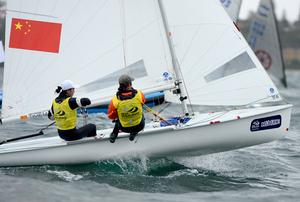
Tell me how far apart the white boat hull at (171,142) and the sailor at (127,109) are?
0.12 meters

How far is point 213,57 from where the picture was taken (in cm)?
689

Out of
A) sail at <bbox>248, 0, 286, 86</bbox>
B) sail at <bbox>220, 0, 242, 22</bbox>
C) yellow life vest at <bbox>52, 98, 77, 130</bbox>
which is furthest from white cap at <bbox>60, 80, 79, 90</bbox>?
sail at <bbox>248, 0, 286, 86</bbox>

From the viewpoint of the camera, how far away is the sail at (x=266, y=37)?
53.0 ft

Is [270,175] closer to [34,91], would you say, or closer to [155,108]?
[155,108]

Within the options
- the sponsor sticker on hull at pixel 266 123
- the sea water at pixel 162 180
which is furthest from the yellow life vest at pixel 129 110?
the sponsor sticker on hull at pixel 266 123

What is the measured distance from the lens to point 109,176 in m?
6.44

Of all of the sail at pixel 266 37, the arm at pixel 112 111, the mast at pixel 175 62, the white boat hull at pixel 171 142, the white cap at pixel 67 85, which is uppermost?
the sail at pixel 266 37

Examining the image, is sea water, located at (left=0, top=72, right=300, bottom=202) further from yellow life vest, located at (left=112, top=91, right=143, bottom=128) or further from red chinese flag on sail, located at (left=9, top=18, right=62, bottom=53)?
red chinese flag on sail, located at (left=9, top=18, right=62, bottom=53)

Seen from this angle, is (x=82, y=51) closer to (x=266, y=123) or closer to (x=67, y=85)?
(x=67, y=85)

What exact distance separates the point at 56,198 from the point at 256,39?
38.7 feet

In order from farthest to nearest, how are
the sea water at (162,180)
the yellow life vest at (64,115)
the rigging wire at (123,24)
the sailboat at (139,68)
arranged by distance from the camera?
the rigging wire at (123,24) → the sailboat at (139,68) → the yellow life vest at (64,115) → the sea water at (162,180)

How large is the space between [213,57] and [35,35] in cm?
198

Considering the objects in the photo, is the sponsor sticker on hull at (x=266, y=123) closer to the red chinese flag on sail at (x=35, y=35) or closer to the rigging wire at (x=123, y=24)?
the rigging wire at (x=123, y=24)

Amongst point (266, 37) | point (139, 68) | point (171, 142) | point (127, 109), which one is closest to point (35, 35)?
point (139, 68)
